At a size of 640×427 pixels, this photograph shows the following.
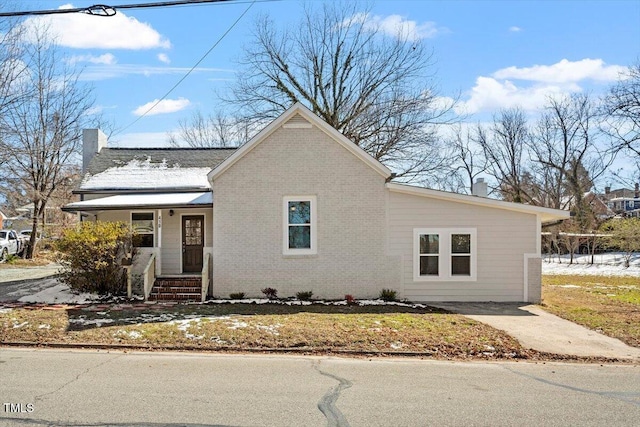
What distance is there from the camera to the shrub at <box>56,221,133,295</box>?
14430mm

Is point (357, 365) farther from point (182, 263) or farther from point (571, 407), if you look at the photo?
point (182, 263)

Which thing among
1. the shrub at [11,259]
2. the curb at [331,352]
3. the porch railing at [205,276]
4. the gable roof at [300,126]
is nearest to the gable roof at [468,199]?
the gable roof at [300,126]

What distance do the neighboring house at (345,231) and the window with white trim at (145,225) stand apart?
2.97m

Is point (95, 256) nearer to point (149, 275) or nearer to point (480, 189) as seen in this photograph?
point (149, 275)

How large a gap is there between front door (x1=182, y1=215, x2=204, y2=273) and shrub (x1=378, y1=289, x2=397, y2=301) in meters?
6.36

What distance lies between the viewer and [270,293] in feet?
48.9

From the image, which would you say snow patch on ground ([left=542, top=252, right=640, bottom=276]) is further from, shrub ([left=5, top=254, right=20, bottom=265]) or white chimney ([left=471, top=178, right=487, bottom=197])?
shrub ([left=5, top=254, right=20, bottom=265])

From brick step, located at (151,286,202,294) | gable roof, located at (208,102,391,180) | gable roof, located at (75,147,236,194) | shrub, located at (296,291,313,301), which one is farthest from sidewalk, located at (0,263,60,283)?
shrub, located at (296,291,313,301)

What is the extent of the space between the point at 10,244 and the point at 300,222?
73.4ft

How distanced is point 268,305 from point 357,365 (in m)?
5.98

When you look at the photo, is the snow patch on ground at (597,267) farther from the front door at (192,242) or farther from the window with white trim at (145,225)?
the window with white trim at (145,225)

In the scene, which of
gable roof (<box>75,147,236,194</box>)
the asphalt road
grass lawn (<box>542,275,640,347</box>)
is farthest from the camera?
gable roof (<box>75,147,236,194</box>)

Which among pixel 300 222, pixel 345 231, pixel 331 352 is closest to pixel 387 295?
pixel 345 231

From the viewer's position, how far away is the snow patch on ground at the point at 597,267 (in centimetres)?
2789
